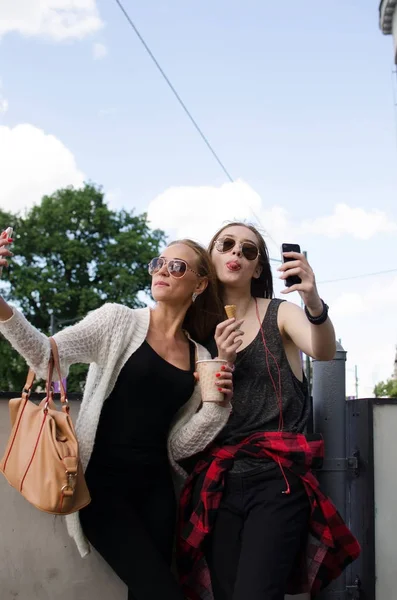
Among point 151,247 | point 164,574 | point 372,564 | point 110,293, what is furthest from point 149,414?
point 151,247

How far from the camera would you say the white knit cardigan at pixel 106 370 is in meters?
2.83

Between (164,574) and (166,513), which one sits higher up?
(166,513)

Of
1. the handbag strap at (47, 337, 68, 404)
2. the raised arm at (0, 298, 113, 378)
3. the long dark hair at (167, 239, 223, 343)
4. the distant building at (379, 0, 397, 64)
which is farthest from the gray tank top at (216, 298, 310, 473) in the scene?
the distant building at (379, 0, 397, 64)

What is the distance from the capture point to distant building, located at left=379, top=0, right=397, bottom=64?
108ft

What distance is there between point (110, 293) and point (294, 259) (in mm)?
25699

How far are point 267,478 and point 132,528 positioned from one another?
1.93ft

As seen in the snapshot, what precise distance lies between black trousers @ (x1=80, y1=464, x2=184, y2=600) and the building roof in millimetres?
34539

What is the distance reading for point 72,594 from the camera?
3385 millimetres

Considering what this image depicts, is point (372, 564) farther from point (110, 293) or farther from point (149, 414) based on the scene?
point (110, 293)

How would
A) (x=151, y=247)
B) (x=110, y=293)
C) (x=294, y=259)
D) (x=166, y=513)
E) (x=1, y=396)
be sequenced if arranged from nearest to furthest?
(x=294, y=259)
(x=166, y=513)
(x=1, y=396)
(x=110, y=293)
(x=151, y=247)

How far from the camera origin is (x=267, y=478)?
2.83 meters

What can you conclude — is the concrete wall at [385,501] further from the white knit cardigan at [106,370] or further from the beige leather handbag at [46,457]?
the beige leather handbag at [46,457]

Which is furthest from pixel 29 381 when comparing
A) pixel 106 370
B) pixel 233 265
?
pixel 233 265

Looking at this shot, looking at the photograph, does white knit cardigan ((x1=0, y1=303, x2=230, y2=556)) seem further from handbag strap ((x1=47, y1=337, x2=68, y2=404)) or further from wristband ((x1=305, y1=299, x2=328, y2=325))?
wristband ((x1=305, y1=299, x2=328, y2=325))
